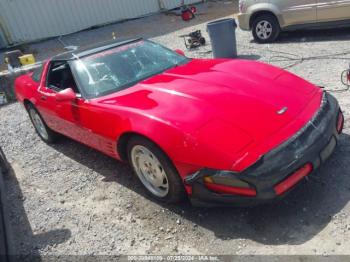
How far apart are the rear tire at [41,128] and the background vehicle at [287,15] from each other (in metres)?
5.30

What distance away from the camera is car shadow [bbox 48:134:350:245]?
2691 millimetres

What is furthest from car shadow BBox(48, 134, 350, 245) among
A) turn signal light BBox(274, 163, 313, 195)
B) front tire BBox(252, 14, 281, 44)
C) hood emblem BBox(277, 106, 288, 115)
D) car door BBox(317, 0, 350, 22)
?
front tire BBox(252, 14, 281, 44)

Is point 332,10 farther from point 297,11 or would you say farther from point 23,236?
point 23,236

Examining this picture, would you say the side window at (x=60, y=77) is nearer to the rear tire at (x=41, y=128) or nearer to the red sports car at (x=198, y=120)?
the red sports car at (x=198, y=120)

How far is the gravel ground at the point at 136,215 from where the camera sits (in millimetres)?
2680

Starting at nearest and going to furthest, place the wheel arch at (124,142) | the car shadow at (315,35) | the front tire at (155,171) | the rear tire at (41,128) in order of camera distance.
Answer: the front tire at (155,171), the wheel arch at (124,142), the rear tire at (41,128), the car shadow at (315,35)

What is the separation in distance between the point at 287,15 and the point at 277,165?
5.99 meters

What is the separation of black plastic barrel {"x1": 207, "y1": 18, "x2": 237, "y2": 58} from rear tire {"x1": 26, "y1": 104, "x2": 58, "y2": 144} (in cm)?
395

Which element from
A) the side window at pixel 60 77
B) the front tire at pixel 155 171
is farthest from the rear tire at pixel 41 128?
the front tire at pixel 155 171

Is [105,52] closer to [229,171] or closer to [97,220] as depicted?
[97,220]

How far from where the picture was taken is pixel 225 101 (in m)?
3.05

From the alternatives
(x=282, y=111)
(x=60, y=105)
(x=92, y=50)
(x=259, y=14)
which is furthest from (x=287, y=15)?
(x=60, y=105)

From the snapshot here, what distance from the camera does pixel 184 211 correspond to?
3148 mm

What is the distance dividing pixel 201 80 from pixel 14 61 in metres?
7.24
